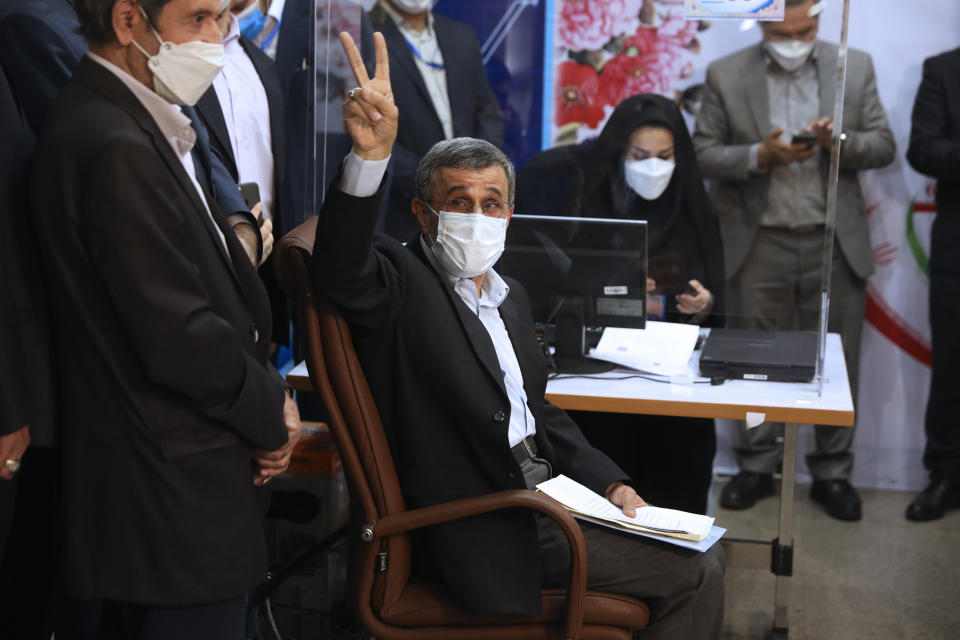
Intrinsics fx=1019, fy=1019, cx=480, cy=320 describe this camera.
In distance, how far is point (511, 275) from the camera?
2844 mm

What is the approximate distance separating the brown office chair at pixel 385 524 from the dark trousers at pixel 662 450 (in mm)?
1171

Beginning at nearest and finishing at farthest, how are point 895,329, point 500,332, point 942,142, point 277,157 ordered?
point 500,332
point 277,157
point 942,142
point 895,329

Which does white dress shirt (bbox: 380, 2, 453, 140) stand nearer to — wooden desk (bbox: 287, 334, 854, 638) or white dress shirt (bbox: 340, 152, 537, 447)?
wooden desk (bbox: 287, 334, 854, 638)

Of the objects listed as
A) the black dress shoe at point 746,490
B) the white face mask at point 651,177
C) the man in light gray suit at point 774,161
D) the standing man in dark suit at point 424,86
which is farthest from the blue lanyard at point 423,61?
the black dress shoe at point 746,490

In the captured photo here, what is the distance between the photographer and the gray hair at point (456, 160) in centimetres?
221

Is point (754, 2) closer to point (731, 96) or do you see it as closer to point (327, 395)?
point (731, 96)

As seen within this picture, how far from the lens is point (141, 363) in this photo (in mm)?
1487

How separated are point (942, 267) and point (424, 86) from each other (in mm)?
2069

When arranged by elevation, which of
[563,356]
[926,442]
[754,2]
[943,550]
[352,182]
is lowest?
[943,550]

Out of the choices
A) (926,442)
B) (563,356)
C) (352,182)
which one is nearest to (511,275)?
(563,356)

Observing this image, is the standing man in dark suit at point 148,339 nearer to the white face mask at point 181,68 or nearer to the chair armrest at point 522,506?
the white face mask at point 181,68

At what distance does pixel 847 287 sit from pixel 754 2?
3.86 ft

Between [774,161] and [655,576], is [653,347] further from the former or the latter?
[655,576]

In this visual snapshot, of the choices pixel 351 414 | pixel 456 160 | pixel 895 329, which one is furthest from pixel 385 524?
pixel 895 329
